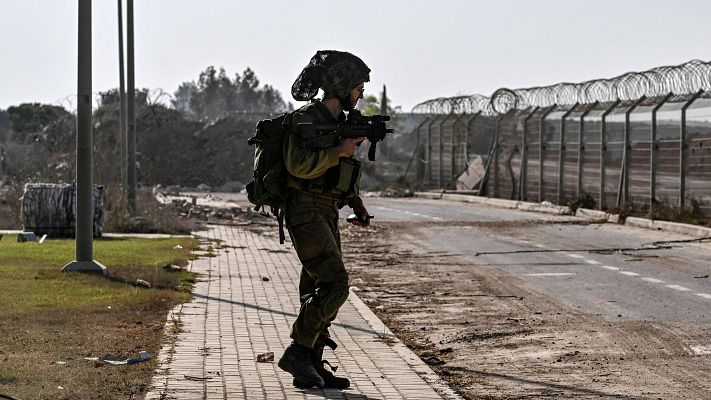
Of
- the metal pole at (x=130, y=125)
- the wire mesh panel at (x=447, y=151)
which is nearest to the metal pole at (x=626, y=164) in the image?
the metal pole at (x=130, y=125)

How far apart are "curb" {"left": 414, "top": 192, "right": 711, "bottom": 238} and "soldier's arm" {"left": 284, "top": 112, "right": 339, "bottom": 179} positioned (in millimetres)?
17407

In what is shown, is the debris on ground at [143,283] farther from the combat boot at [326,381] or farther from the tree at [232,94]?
the tree at [232,94]

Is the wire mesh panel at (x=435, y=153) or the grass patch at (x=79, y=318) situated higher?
the wire mesh panel at (x=435, y=153)

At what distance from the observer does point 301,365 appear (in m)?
7.77

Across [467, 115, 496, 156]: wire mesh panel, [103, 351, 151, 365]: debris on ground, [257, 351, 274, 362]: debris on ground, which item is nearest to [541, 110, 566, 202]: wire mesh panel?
[467, 115, 496, 156]: wire mesh panel

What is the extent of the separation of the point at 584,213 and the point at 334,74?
24.6 metres

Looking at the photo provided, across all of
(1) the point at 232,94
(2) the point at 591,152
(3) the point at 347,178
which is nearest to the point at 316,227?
(3) the point at 347,178

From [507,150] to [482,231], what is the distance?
15.3 metres

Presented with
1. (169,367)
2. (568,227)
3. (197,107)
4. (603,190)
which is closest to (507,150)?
(603,190)

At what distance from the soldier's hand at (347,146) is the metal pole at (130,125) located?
17.7 m

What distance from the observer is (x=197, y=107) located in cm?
12669

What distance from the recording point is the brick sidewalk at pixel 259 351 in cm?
766

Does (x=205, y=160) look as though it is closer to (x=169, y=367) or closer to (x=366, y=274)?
(x=366, y=274)

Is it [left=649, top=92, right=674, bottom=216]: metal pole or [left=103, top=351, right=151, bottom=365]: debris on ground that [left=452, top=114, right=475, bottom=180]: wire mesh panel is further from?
[left=103, top=351, right=151, bottom=365]: debris on ground
